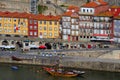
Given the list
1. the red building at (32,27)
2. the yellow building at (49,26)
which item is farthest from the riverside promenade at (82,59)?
the red building at (32,27)

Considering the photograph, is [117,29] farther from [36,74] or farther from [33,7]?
[36,74]

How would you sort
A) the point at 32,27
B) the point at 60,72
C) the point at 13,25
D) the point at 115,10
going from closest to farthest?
the point at 60,72
the point at 32,27
the point at 13,25
the point at 115,10

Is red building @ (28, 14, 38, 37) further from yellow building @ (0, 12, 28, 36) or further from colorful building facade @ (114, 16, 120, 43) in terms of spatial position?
colorful building facade @ (114, 16, 120, 43)

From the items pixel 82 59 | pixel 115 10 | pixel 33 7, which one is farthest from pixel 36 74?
pixel 33 7

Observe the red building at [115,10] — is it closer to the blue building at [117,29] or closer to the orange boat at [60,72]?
the blue building at [117,29]

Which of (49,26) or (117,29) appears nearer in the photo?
(117,29)

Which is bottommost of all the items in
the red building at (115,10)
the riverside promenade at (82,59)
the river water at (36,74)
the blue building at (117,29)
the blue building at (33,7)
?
the river water at (36,74)

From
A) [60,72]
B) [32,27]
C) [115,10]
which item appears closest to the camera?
[60,72]
